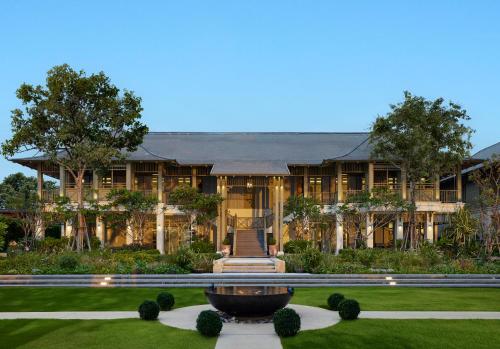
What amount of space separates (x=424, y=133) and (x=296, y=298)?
17647 millimetres

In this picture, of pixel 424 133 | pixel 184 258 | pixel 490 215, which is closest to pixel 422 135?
pixel 424 133

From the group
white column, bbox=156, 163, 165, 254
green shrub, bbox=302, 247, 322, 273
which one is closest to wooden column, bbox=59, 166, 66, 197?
white column, bbox=156, 163, 165, 254

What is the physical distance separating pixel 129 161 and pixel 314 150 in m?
13.2

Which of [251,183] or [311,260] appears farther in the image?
[251,183]

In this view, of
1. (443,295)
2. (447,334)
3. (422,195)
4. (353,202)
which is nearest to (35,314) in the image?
(447,334)

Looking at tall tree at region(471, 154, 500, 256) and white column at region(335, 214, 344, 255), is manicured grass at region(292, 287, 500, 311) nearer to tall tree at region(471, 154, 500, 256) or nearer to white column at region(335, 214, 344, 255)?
tall tree at region(471, 154, 500, 256)

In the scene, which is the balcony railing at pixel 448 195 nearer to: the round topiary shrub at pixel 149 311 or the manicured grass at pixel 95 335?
the round topiary shrub at pixel 149 311

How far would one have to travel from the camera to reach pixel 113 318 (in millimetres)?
13641

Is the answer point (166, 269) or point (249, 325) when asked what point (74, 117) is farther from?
point (249, 325)

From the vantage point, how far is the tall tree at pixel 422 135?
31.7 metres

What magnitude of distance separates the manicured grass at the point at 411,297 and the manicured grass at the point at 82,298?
3.59m

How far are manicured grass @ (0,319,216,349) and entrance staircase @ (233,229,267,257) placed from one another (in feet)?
64.4

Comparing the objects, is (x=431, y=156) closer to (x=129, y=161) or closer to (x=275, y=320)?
(x=129, y=161)

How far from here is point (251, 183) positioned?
35469 mm
